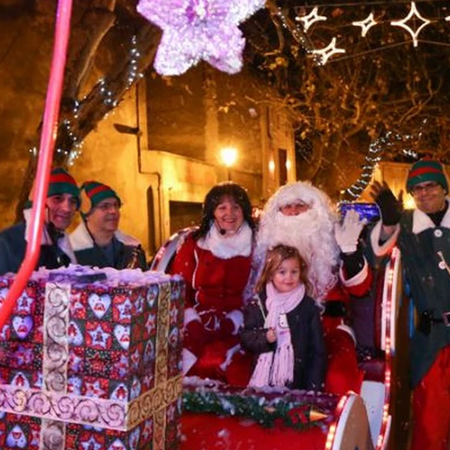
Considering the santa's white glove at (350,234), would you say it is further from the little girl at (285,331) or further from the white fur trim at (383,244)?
the little girl at (285,331)

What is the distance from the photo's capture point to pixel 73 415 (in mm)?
1927

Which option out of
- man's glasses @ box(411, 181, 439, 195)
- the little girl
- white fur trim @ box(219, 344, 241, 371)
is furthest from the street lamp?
the little girl

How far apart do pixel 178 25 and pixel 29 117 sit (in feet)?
15.6

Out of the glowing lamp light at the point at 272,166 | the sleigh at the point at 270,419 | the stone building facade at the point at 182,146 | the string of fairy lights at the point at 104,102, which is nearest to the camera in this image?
the sleigh at the point at 270,419

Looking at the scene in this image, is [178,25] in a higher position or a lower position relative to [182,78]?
lower

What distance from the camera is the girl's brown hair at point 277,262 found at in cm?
395

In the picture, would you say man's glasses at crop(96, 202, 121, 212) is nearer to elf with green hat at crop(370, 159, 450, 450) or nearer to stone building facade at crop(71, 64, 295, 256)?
elf with green hat at crop(370, 159, 450, 450)

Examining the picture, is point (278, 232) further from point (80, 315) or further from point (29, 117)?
point (29, 117)

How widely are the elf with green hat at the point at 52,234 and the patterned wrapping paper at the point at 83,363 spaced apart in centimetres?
109

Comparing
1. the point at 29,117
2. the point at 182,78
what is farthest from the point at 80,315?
the point at 182,78

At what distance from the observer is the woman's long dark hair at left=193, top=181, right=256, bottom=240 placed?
459cm

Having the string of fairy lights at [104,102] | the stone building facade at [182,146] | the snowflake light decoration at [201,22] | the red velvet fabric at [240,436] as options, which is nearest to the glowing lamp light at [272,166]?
the stone building facade at [182,146]

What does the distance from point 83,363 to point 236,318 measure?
2565 millimetres

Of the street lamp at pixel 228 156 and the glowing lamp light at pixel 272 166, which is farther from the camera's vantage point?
the glowing lamp light at pixel 272 166
